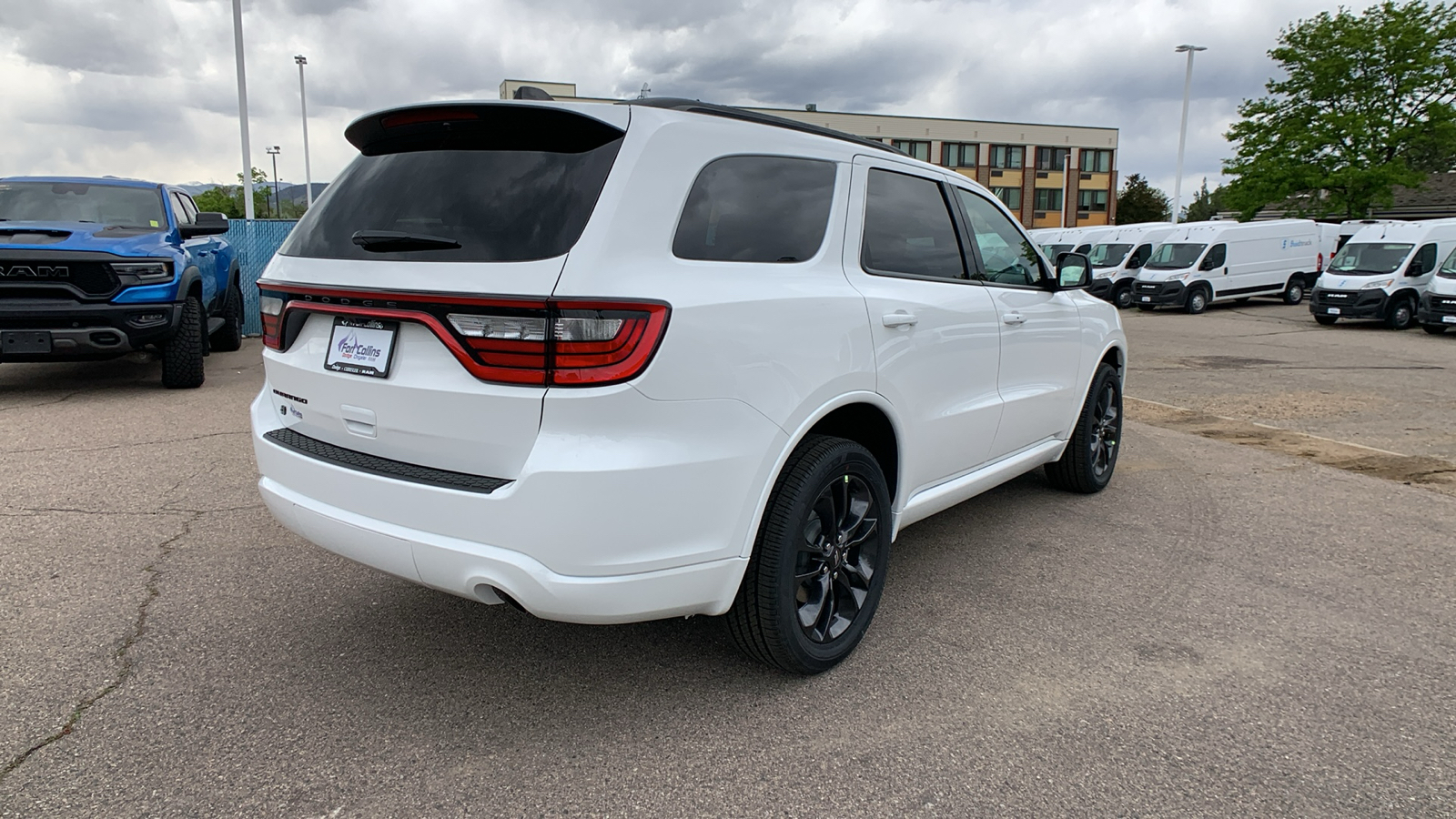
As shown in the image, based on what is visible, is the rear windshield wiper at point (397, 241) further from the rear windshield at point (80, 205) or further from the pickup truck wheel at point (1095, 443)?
the rear windshield at point (80, 205)

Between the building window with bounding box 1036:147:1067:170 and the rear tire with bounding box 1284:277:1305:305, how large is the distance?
44.0 metres

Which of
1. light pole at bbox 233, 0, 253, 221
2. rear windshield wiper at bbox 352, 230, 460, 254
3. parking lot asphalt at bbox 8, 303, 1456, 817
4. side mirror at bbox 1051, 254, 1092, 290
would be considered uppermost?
light pole at bbox 233, 0, 253, 221

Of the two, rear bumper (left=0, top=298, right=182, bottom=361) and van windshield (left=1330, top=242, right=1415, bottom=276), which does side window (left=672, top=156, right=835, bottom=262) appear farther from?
van windshield (left=1330, top=242, right=1415, bottom=276)

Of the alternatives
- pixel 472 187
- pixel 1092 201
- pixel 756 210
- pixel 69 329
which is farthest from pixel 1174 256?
pixel 1092 201

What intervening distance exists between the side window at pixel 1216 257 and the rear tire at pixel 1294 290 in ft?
10.8

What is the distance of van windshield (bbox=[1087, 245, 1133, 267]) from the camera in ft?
94.7

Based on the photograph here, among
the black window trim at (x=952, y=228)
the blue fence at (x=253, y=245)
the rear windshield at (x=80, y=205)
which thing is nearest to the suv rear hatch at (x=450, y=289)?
the black window trim at (x=952, y=228)

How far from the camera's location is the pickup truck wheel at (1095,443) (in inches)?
201

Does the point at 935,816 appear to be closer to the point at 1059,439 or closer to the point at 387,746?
the point at 387,746

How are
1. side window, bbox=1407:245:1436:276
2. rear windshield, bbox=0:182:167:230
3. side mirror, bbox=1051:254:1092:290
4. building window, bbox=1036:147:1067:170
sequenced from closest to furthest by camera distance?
side mirror, bbox=1051:254:1092:290 < rear windshield, bbox=0:182:167:230 < side window, bbox=1407:245:1436:276 < building window, bbox=1036:147:1067:170

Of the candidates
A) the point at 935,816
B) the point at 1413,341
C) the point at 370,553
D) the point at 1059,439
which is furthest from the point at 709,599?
the point at 1413,341

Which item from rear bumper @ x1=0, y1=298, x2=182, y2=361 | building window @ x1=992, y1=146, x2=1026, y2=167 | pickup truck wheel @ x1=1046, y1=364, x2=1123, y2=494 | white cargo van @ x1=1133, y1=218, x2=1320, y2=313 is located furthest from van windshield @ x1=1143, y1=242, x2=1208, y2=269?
building window @ x1=992, y1=146, x2=1026, y2=167

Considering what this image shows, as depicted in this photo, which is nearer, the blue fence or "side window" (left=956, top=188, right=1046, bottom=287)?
"side window" (left=956, top=188, right=1046, bottom=287)

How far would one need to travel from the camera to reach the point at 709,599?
2.58 meters
